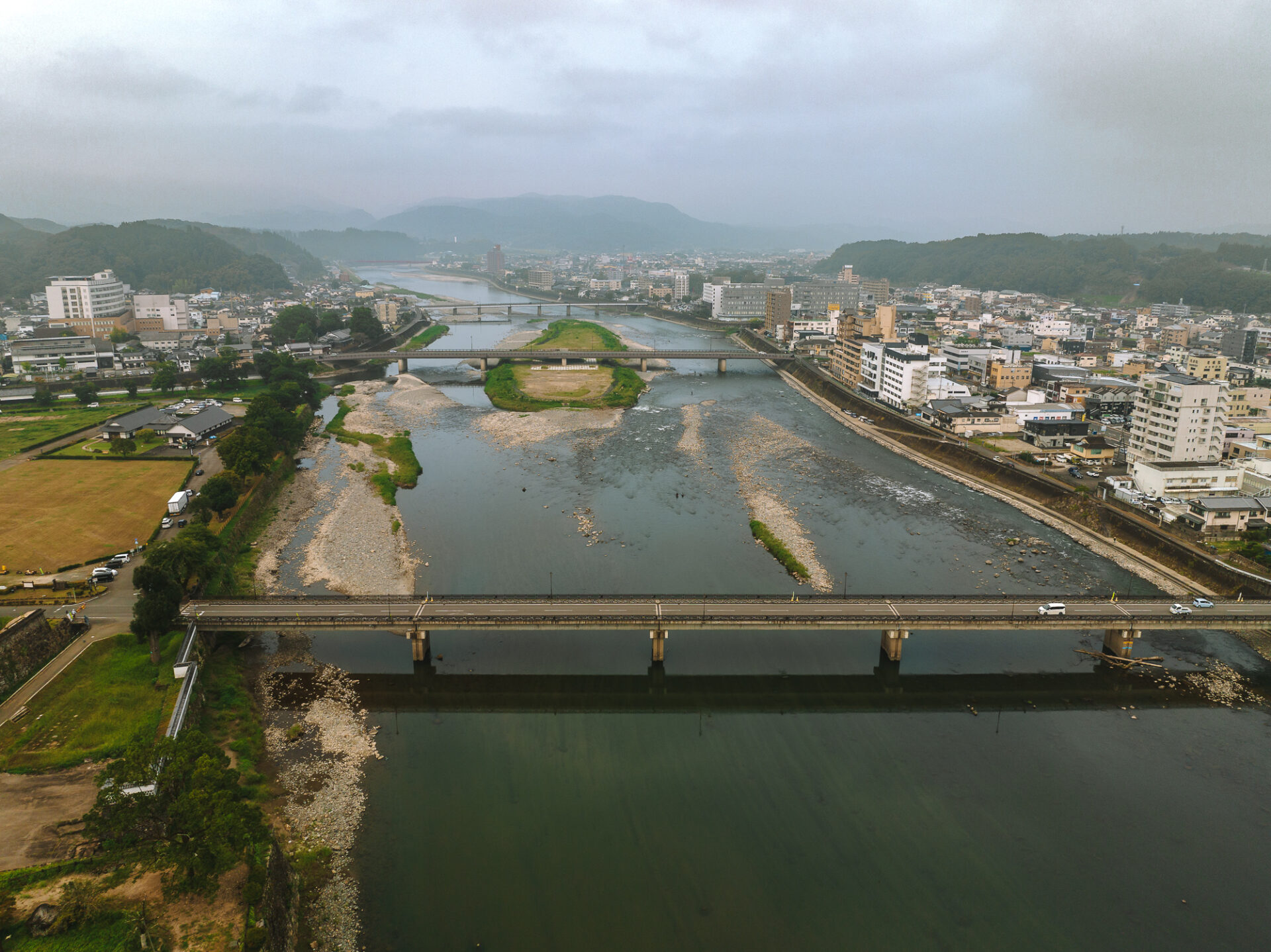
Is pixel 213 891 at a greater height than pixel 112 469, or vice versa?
pixel 112 469

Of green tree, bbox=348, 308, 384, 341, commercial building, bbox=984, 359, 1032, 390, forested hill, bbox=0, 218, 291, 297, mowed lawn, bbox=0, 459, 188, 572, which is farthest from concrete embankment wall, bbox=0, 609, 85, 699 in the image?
forested hill, bbox=0, 218, 291, 297

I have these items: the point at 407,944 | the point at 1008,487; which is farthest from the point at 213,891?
the point at 1008,487

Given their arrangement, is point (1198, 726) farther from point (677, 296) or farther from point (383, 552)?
point (677, 296)

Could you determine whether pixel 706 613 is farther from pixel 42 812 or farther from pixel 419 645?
pixel 42 812

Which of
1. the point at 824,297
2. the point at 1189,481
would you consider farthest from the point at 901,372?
the point at 824,297

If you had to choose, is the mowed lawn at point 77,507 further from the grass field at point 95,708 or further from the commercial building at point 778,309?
the commercial building at point 778,309

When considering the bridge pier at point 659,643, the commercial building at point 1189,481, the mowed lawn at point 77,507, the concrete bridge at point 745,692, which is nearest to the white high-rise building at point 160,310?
the mowed lawn at point 77,507

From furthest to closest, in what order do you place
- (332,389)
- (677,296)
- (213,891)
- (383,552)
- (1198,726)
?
1. (677,296)
2. (332,389)
3. (383,552)
4. (1198,726)
5. (213,891)

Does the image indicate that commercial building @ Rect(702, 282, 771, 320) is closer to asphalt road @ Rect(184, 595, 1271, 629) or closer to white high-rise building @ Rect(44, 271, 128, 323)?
white high-rise building @ Rect(44, 271, 128, 323)
